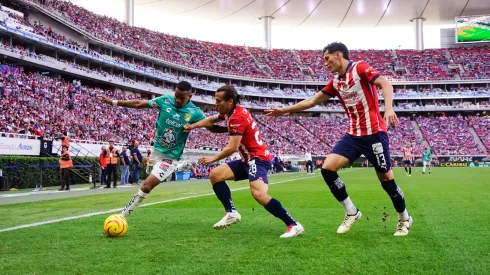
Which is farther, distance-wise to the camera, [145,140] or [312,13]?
[312,13]

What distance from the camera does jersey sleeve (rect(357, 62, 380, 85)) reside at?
18.0ft

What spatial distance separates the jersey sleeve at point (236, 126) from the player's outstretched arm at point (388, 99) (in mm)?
1780

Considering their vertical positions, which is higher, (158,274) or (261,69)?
(261,69)

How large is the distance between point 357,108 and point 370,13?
79.9 meters

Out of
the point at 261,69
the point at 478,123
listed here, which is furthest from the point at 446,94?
the point at 261,69

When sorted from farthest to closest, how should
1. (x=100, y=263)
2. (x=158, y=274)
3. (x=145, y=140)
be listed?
1. (x=145, y=140)
2. (x=100, y=263)
3. (x=158, y=274)

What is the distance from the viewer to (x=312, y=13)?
7850 centimetres

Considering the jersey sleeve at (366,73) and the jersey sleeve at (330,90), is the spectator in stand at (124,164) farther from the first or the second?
the jersey sleeve at (366,73)

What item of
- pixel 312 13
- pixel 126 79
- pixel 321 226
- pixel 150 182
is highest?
pixel 312 13

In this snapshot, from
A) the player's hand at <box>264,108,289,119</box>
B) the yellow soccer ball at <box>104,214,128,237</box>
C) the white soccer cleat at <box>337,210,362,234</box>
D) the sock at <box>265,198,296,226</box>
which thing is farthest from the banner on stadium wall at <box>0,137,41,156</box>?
the white soccer cleat at <box>337,210,362,234</box>

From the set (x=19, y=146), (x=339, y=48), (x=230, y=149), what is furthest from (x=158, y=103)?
(x=19, y=146)

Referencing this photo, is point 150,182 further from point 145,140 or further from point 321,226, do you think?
point 145,140

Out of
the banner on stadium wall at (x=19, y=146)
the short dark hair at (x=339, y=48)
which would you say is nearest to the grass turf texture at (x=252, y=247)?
the short dark hair at (x=339, y=48)

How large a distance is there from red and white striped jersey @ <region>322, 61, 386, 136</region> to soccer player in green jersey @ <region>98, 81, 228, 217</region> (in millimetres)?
1983
